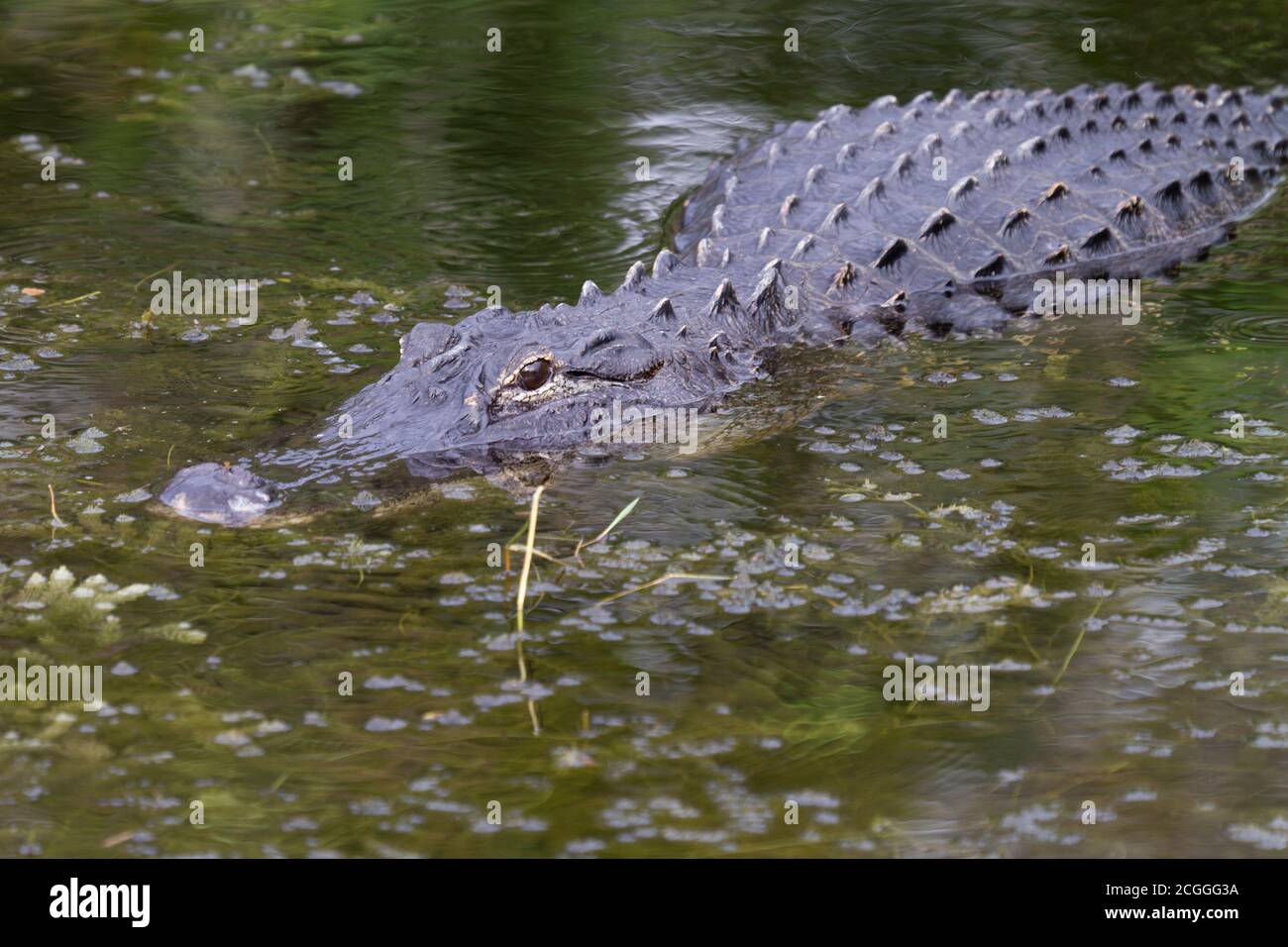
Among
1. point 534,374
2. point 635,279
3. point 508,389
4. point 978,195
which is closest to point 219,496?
point 508,389

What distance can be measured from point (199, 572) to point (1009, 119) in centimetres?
540

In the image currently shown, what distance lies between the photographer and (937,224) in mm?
7188

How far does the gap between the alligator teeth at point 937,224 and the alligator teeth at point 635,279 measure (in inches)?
56.6

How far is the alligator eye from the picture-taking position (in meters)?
5.72

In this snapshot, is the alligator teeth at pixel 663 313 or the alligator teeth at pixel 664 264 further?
the alligator teeth at pixel 664 264

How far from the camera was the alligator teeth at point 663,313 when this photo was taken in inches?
243

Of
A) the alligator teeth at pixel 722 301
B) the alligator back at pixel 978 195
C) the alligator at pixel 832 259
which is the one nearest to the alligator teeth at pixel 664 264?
the alligator at pixel 832 259

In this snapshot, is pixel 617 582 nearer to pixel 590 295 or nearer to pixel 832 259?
pixel 590 295

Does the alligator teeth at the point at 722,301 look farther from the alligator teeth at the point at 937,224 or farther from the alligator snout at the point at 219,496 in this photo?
the alligator snout at the point at 219,496

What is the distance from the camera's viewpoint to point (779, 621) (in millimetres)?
4465

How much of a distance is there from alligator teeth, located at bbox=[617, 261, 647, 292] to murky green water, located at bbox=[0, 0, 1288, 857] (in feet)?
2.57

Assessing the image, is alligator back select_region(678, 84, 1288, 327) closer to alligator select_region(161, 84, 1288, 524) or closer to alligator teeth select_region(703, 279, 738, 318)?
alligator select_region(161, 84, 1288, 524)

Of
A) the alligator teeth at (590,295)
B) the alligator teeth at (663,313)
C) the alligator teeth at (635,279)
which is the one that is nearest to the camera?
the alligator teeth at (663,313)

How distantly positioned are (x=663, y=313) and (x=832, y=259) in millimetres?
1186
